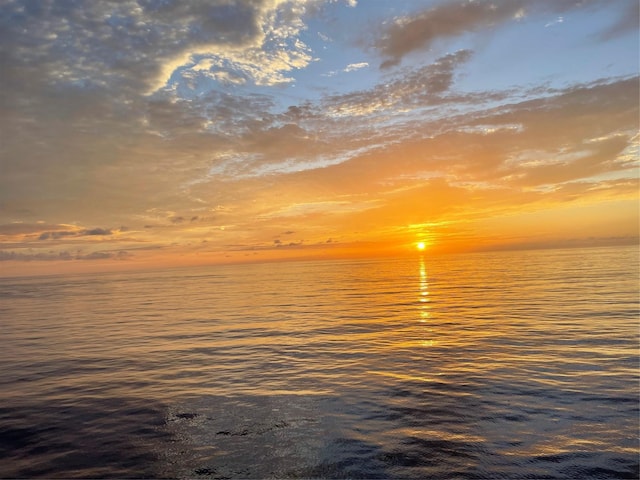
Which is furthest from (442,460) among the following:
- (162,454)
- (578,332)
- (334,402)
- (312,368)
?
(578,332)

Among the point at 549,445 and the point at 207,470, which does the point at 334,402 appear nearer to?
the point at 207,470

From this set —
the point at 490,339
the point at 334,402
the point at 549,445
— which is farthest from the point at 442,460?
the point at 490,339

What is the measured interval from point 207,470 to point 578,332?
2488cm

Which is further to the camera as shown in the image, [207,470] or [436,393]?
[436,393]

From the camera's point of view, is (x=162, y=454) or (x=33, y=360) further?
(x=33, y=360)

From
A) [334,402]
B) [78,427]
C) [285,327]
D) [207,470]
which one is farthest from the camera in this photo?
[285,327]

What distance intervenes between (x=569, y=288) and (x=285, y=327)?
41.2 metres

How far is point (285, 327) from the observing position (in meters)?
32.4

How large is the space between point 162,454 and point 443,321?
26600 mm

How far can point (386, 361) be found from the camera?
67.3 feet

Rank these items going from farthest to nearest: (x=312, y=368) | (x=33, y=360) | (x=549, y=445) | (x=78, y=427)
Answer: (x=33, y=360) < (x=312, y=368) < (x=78, y=427) < (x=549, y=445)

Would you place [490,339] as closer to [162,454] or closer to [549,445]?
[549,445]

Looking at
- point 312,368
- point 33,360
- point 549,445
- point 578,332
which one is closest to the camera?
point 549,445

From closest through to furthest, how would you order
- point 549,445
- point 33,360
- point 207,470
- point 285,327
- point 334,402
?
point 207,470 < point 549,445 < point 334,402 < point 33,360 < point 285,327
